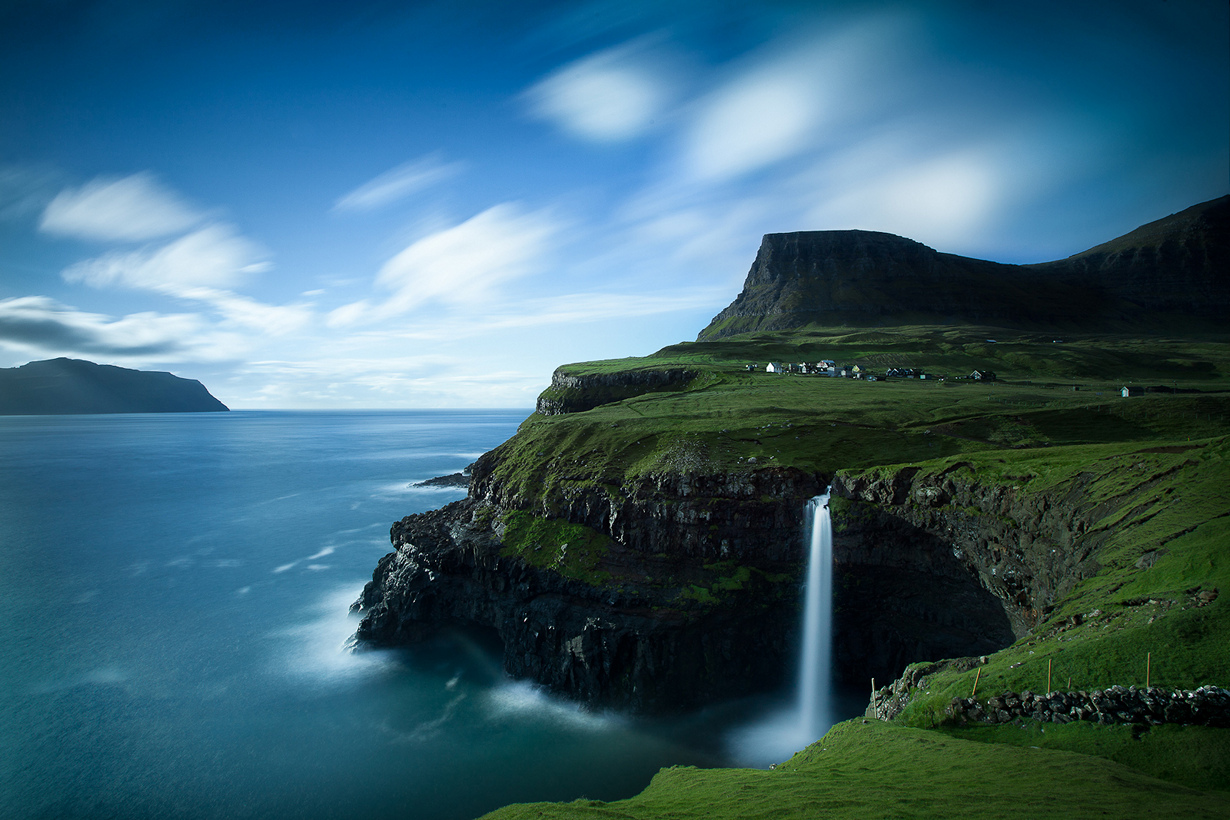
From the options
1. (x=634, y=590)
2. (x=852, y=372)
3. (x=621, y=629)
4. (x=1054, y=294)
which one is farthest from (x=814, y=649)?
(x=1054, y=294)

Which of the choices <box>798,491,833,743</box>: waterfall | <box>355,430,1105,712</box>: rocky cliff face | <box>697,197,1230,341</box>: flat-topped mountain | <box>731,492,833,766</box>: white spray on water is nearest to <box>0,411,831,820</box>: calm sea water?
<box>731,492,833,766</box>: white spray on water

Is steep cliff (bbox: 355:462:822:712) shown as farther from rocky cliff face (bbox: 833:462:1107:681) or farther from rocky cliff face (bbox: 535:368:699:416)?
rocky cliff face (bbox: 535:368:699:416)

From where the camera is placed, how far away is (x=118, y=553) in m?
76.2

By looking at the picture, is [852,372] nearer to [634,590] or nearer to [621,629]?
[634,590]

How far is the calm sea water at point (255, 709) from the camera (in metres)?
33.9

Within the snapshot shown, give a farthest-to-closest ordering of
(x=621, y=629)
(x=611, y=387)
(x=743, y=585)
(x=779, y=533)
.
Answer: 1. (x=611, y=387)
2. (x=779, y=533)
3. (x=743, y=585)
4. (x=621, y=629)

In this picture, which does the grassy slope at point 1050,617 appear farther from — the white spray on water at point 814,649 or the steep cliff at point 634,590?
Answer: the white spray on water at point 814,649

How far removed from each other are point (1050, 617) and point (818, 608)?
19761 mm

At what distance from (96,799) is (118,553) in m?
59.3

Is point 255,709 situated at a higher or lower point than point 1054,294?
lower

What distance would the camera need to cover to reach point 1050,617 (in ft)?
87.1

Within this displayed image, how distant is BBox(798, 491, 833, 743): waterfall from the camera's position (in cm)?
4384

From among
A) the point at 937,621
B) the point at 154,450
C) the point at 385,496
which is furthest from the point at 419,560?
the point at 154,450

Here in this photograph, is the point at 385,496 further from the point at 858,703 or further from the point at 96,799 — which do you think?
the point at 858,703
